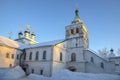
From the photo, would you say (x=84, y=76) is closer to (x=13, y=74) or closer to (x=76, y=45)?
(x=76, y=45)

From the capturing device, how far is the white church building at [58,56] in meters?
29.1

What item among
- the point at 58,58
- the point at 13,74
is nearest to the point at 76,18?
the point at 58,58

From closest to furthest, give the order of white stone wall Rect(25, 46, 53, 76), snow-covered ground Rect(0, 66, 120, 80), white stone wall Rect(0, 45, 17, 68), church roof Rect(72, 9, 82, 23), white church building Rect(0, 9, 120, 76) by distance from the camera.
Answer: snow-covered ground Rect(0, 66, 120, 80) → white stone wall Rect(25, 46, 53, 76) → white church building Rect(0, 9, 120, 76) → white stone wall Rect(0, 45, 17, 68) → church roof Rect(72, 9, 82, 23)

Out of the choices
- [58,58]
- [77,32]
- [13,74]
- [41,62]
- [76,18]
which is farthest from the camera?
[76,18]

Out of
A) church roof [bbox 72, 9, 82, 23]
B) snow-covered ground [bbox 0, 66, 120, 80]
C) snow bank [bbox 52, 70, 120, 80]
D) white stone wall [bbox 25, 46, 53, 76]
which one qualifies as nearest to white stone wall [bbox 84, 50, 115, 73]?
white stone wall [bbox 25, 46, 53, 76]

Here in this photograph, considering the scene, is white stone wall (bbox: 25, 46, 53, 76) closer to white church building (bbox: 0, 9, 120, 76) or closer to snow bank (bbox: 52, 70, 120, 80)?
white church building (bbox: 0, 9, 120, 76)

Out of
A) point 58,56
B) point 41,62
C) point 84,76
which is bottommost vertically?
point 84,76

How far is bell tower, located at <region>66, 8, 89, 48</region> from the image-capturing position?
3170cm

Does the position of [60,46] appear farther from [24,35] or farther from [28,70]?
[24,35]

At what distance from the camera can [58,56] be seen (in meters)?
30.6

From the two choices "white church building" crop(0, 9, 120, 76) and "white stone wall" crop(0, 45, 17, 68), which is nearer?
"white church building" crop(0, 9, 120, 76)

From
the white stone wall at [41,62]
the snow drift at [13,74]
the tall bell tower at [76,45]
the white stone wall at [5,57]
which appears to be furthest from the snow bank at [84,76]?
the white stone wall at [5,57]

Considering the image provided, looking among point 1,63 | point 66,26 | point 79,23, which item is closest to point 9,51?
point 1,63

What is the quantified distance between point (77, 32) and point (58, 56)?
8.14m
